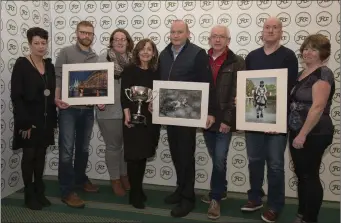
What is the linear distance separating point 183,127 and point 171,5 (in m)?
1.42

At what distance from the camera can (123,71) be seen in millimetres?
2664

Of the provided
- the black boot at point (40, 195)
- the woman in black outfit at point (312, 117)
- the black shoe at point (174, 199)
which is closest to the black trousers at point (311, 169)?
the woman in black outfit at point (312, 117)

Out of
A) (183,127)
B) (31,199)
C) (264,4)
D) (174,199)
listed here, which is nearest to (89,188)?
(31,199)

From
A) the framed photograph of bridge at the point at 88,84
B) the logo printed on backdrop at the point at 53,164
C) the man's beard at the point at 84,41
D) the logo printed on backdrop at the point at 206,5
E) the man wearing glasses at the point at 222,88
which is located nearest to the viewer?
the man wearing glasses at the point at 222,88

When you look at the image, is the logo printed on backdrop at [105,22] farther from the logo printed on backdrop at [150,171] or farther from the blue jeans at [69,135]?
the logo printed on backdrop at [150,171]

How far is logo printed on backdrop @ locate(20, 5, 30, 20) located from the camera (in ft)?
10.3

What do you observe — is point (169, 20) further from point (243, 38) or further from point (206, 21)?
point (243, 38)

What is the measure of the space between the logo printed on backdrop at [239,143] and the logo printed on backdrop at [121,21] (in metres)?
1.67

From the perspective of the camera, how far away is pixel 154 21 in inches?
132

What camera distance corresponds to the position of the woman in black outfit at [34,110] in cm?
258

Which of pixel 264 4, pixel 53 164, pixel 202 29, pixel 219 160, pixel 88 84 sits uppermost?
pixel 264 4

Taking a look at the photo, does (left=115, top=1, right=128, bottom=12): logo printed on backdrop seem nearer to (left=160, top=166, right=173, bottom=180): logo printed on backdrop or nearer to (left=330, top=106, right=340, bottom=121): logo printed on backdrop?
(left=160, top=166, right=173, bottom=180): logo printed on backdrop

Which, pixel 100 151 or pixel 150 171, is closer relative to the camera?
pixel 150 171

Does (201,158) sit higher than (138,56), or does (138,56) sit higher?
(138,56)
